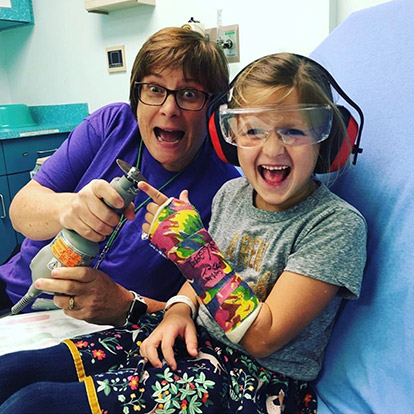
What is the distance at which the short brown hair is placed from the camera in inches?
42.4

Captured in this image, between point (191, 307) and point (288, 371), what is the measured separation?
0.24 meters

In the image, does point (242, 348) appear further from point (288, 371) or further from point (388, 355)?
point (388, 355)

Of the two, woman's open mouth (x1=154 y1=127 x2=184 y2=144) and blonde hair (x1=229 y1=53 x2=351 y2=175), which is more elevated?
blonde hair (x1=229 y1=53 x2=351 y2=175)

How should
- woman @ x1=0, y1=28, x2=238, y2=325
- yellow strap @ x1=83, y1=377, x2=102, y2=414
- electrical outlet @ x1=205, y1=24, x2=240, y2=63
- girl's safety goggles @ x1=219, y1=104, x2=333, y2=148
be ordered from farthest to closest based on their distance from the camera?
electrical outlet @ x1=205, y1=24, x2=240, y2=63 → woman @ x1=0, y1=28, x2=238, y2=325 → girl's safety goggles @ x1=219, y1=104, x2=333, y2=148 → yellow strap @ x1=83, y1=377, x2=102, y2=414

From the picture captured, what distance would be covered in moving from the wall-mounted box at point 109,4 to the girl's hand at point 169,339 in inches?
73.0

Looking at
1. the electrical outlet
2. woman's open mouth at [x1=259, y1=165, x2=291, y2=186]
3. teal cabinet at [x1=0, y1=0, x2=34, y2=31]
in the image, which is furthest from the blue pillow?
teal cabinet at [x1=0, y1=0, x2=34, y2=31]

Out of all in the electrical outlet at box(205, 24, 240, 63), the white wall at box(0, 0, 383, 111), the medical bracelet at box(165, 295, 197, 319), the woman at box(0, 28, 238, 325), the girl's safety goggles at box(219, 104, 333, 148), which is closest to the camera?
the girl's safety goggles at box(219, 104, 333, 148)

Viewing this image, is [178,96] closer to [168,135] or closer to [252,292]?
[168,135]

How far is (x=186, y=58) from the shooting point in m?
1.08

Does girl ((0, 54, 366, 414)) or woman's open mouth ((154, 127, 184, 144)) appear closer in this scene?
girl ((0, 54, 366, 414))

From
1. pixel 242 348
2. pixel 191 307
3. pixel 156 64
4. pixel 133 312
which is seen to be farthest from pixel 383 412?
pixel 156 64

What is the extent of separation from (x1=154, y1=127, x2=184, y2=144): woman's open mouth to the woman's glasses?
0.07 meters

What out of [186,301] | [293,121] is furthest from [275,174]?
[186,301]

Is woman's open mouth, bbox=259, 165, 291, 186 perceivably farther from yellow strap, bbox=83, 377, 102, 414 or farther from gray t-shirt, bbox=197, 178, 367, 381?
yellow strap, bbox=83, 377, 102, 414
